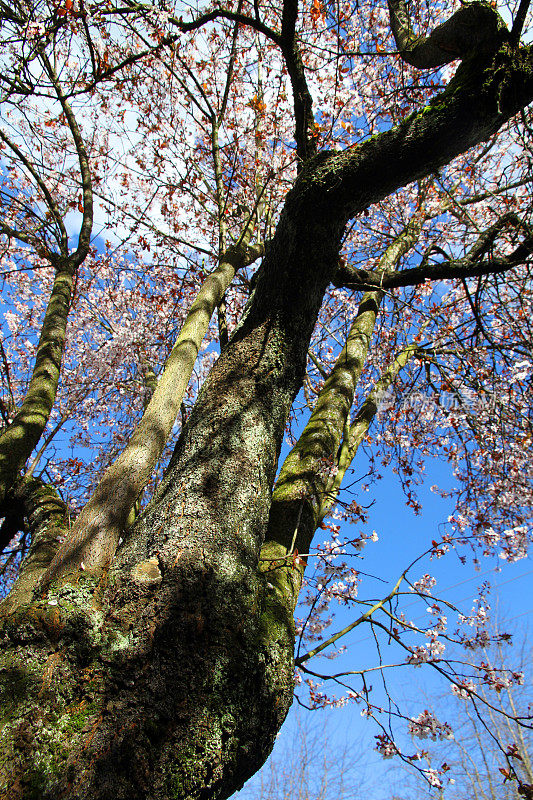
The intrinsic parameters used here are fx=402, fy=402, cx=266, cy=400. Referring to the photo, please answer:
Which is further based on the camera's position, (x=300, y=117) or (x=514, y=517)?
(x=514, y=517)

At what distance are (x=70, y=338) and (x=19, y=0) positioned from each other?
557 cm

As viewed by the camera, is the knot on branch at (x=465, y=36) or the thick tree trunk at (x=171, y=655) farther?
the knot on branch at (x=465, y=36)

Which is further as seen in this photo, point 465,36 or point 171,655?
point 465,36

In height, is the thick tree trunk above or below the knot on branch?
below

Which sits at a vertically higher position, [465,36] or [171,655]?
[465,36]

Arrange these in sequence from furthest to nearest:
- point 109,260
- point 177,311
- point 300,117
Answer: point 109,260
point 177,311
point 300,117

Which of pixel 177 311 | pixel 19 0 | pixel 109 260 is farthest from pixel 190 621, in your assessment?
pixel 109 260

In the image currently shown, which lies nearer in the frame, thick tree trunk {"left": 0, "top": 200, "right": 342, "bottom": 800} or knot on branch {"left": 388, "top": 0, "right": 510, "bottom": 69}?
thick tree trunk {"left": 0, "top": 200, "right": 342, "bottom": 800}

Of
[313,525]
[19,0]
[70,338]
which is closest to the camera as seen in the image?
[313,525]

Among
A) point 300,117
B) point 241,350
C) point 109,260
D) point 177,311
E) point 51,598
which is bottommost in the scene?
point 51,598

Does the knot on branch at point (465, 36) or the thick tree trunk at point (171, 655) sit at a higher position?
the knot on branch at point (465, 36)

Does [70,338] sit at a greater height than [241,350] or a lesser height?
greater

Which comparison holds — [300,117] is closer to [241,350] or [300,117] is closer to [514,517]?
[241,350]

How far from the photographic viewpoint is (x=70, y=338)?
26.8ft
